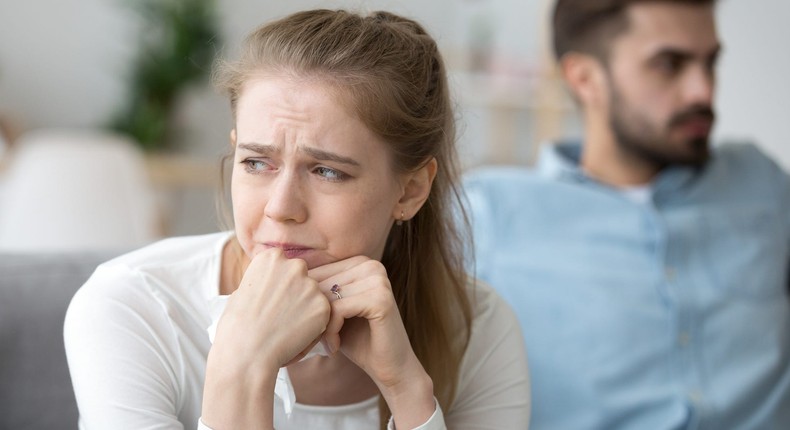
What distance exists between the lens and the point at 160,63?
4848 mm

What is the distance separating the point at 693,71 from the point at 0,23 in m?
3.75

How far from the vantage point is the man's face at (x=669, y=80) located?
2115 mm

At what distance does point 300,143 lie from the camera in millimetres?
1152

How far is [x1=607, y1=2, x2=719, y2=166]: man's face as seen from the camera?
6.94 ft

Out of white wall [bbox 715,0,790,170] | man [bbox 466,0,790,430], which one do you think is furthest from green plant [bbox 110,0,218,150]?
man [bbox 466,0,790,430]

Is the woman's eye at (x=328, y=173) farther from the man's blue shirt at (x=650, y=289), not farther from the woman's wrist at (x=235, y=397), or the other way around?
the man's blue shirt at (x=650, y=289)

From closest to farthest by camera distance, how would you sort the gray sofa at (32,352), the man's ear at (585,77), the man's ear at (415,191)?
the man's ear at (415,191)
the gray sofa at (32,352)
the man's ear at (585,77)

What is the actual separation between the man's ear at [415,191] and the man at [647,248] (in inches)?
23.1

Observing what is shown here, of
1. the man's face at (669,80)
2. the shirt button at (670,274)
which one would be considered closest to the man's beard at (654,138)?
the man's face at (669,80)

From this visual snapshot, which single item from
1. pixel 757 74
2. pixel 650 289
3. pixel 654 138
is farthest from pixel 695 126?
pixel 757 74

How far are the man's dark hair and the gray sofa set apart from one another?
137 centimetres

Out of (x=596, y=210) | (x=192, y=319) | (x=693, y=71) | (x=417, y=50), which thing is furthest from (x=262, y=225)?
(x=693, y=71)

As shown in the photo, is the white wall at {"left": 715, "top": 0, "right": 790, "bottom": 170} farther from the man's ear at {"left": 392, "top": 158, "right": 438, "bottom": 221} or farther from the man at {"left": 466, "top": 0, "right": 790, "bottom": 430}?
the man's ear at {"left": 392, "top": 158, "right": 438, "bottom": 221}

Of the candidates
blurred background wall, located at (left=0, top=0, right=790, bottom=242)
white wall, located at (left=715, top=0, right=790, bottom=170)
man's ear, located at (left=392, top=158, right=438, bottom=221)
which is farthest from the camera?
blurred background wall, located at (left=0, top=0, right=790, bottom=242)
